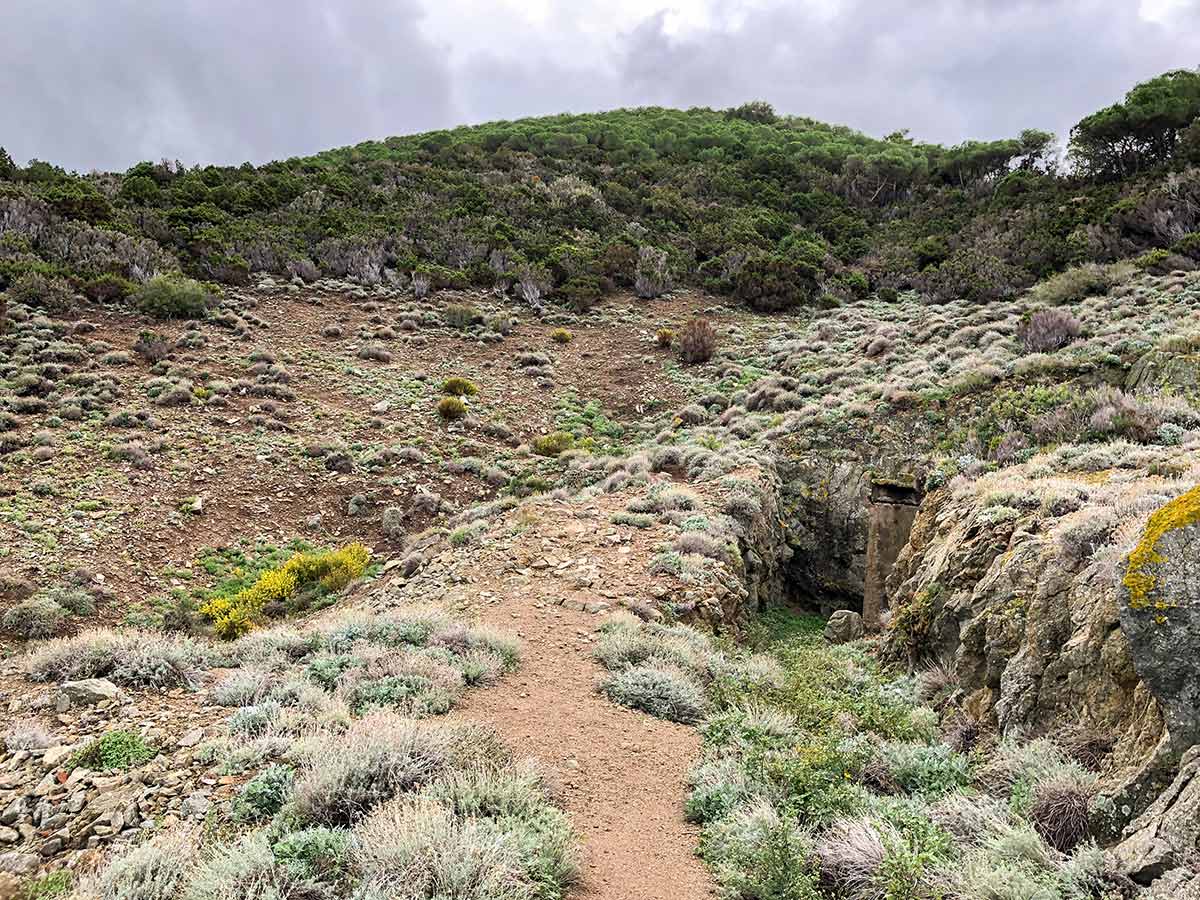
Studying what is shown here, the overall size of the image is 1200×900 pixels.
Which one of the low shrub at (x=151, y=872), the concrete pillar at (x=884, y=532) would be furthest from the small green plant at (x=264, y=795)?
the concrete pillar at (x=884, y=532)

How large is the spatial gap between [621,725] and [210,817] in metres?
3.40

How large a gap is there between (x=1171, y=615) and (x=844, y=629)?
7.27m

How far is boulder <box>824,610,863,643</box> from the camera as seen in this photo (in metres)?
10.6

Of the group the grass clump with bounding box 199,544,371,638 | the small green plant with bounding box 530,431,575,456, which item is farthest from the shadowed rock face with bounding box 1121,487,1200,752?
the small green plant with bounding box 530,431,575,456

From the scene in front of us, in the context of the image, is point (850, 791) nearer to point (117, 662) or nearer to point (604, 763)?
point (604, 763)

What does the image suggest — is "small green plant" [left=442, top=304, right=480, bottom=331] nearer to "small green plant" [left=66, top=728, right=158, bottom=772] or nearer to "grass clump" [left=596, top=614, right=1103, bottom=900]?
"grass clump" [left=596, top=614, right=1103, bottom=900]

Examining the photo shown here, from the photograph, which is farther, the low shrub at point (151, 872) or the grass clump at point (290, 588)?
the grass clump at point (290, 588)

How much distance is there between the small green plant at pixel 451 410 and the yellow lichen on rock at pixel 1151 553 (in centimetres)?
1629

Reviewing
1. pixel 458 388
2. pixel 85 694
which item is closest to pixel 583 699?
pixel 85 694

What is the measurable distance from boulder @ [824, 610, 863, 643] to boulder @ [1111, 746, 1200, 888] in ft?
22.6

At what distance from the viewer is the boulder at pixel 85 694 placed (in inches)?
220

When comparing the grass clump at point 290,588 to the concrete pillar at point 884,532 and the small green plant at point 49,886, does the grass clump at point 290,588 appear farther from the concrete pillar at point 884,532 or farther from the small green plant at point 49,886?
the concrete pillar at point 884,532

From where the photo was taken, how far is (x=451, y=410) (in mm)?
18453

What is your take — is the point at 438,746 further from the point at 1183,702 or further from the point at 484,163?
the point at 484,163
